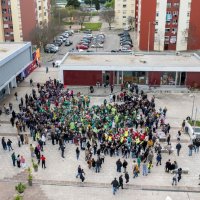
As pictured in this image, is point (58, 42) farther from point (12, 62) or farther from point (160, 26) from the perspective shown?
point (12, 62)

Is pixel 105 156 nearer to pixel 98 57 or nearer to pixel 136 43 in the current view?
pixel 98 57

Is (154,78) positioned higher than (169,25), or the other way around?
(169,25)

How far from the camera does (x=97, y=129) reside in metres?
24.2

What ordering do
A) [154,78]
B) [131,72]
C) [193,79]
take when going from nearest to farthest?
[193,79], [131,72], [154,78]

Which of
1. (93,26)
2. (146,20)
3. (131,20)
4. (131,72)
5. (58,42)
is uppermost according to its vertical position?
(146,20)

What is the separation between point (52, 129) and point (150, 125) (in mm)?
7734

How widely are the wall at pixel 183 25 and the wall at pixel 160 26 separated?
2.81 metres

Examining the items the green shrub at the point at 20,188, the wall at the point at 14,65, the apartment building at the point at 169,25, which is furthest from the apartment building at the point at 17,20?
the green shrub at the point at 20,188

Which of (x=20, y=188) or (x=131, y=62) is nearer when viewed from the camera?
(x=20, y=188)

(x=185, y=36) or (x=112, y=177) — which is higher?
(x=185, y=36)

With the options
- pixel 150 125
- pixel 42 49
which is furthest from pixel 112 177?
pixel 42 49

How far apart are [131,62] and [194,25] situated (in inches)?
952

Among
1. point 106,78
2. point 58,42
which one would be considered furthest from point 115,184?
point 58,42

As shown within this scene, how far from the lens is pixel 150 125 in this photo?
25.5 m
